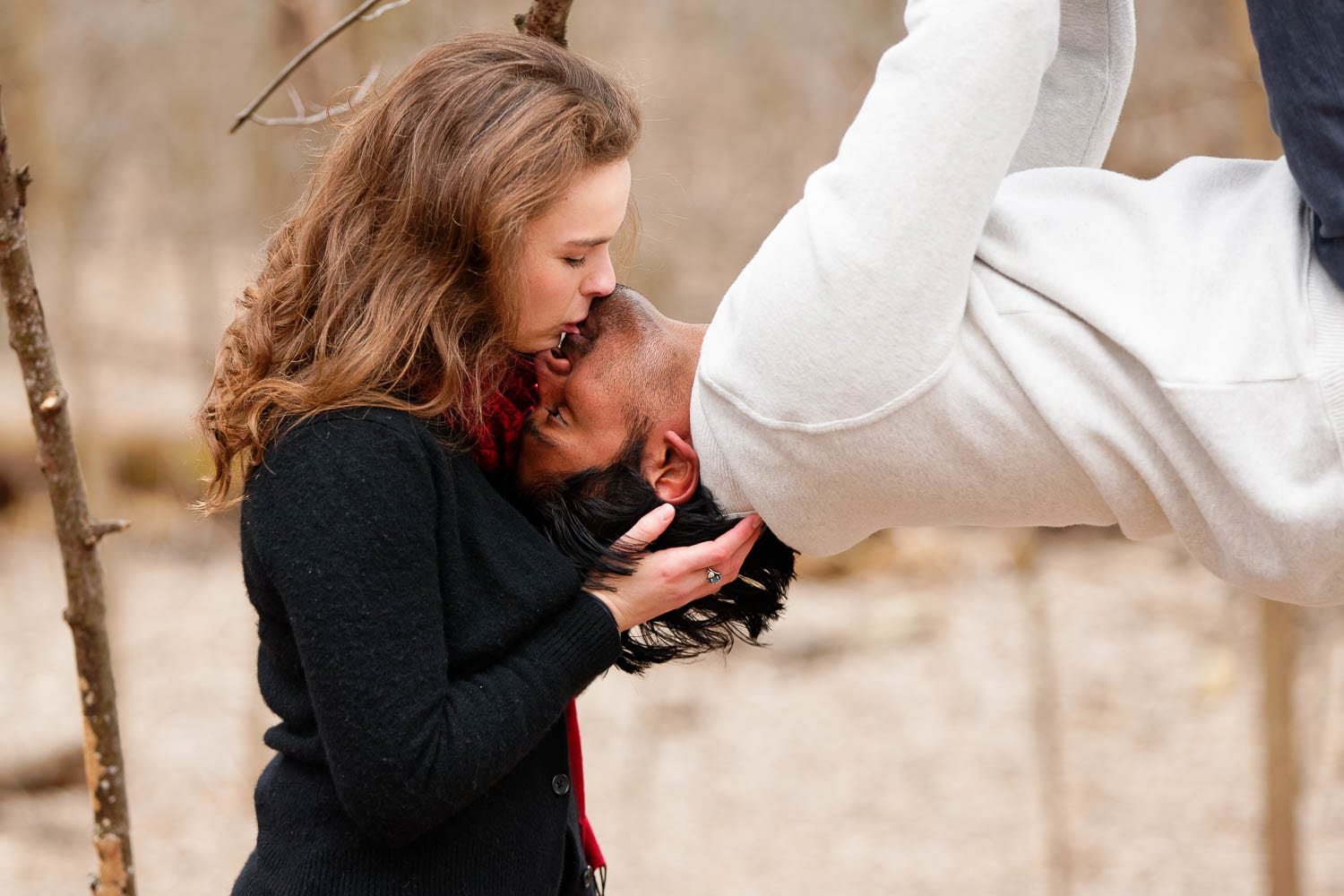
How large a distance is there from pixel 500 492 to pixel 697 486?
30 cm

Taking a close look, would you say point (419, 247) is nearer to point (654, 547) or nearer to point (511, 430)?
point (511, 430)

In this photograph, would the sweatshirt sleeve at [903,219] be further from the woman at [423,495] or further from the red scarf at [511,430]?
the red scarf at [511,430]

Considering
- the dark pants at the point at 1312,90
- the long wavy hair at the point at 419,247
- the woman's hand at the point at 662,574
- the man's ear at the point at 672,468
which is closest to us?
the dark pants at the point at 1312,90

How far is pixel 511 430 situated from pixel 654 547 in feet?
0.86

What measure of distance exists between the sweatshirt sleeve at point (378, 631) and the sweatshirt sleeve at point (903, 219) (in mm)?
485

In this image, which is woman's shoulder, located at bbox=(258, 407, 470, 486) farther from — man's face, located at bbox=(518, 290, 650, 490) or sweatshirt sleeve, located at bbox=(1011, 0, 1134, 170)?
sweatshirt sleeve, located at bbox=(1011, 0, 1134, 170)

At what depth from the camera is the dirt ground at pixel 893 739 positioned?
222 inches

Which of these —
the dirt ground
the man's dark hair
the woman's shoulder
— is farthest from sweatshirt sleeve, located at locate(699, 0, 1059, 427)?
the dirt ground

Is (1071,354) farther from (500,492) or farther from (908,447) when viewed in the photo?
(500,492)

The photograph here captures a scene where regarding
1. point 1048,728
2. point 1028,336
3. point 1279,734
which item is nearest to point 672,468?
point 1028,336

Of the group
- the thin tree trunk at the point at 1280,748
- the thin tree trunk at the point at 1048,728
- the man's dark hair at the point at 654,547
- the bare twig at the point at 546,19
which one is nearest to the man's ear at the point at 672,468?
the man's dark hair at the point at 654,547

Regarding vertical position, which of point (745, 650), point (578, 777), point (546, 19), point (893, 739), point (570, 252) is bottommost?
point (745, 650)

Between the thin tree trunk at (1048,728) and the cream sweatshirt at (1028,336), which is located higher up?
the cream sweatshirt at (1028,336)

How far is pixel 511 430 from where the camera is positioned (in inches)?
75.1
